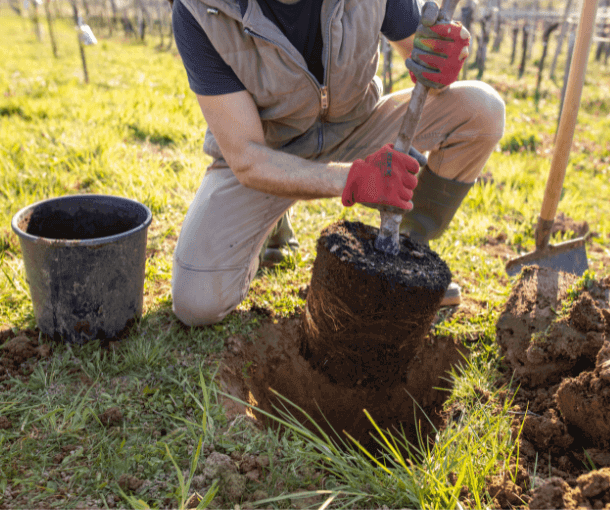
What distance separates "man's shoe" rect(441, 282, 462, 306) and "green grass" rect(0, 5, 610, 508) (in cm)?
8

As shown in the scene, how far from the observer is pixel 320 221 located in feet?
9.53

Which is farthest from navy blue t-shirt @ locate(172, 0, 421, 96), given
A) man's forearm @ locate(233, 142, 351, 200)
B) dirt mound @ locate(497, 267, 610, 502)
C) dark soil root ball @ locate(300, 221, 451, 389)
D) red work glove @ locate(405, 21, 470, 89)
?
dirt mound @ locate(497, 267, 610, 502)

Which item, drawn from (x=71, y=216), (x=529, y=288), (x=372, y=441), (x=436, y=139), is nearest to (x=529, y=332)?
(x=529, y=288)

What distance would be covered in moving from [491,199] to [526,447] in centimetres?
216

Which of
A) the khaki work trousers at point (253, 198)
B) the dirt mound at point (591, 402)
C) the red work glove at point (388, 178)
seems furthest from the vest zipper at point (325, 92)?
the dirt mound at point (591, 402)

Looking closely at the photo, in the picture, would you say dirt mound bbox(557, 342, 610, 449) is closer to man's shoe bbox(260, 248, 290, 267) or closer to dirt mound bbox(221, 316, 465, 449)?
dirt mound bbox(221, 316, 465, 449)

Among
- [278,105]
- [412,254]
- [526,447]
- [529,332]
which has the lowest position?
[526,447]

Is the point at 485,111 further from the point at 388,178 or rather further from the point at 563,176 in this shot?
the point at 388,178

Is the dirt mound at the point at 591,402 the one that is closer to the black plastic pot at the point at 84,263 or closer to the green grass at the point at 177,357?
the green grass at the point at 177,357

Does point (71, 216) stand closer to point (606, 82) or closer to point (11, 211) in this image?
point (11, 211)

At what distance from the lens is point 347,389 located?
→ 1928 mm

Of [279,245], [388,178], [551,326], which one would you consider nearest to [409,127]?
[388,178]

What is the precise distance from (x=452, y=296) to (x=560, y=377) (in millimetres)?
634

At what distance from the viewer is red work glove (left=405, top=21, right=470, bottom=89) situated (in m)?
1.61
